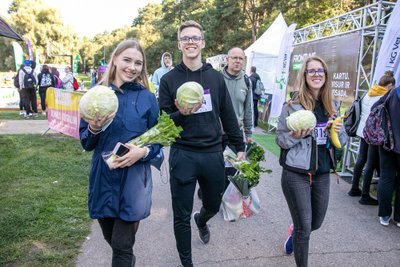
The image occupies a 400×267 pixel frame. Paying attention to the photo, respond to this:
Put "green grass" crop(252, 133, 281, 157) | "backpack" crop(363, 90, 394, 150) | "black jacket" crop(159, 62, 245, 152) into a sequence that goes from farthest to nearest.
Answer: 1. "green grass" crop(252, 133, 281, 157)
2. "backpack" crop(363, 90, 394, 150)
3. "black jacket" crop(159, 62, 245, 152)

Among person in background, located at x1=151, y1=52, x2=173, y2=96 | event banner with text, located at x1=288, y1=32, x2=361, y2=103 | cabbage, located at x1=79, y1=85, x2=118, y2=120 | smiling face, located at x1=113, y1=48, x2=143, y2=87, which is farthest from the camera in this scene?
person in background, located at x1=151, y1=52, x2=173, y2=96

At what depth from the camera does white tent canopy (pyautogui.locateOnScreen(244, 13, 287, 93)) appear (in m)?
13.3

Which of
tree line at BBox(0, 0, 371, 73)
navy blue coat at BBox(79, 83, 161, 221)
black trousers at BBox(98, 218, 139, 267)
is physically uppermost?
tree line at BBox(0, 0, 371, 73)

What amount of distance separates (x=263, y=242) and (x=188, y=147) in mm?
1702

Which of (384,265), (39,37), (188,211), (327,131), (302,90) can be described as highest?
(39,37)

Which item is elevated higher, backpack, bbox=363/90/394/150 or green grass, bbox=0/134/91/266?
backpack, bbox=363/90/394/150

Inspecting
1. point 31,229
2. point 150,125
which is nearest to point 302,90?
point 150,125

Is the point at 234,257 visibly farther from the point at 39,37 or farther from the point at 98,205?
the point at 39,37

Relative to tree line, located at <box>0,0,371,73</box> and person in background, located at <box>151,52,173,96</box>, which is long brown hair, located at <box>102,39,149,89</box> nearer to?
person in background, located at <box>151,52,173,96</box>

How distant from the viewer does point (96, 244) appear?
3852 mm

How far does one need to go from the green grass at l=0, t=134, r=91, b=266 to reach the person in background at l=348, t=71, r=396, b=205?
4182 mm

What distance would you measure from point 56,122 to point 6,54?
48.4 m

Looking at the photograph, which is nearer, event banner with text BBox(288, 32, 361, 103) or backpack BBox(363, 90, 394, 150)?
backpack BBox(363, 90, 394, 150)

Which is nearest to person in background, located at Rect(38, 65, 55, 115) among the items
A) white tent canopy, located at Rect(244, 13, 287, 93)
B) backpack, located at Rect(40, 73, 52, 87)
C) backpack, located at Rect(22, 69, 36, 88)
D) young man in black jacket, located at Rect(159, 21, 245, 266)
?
backpack, located at Rect(40, 73, 52, 87)
